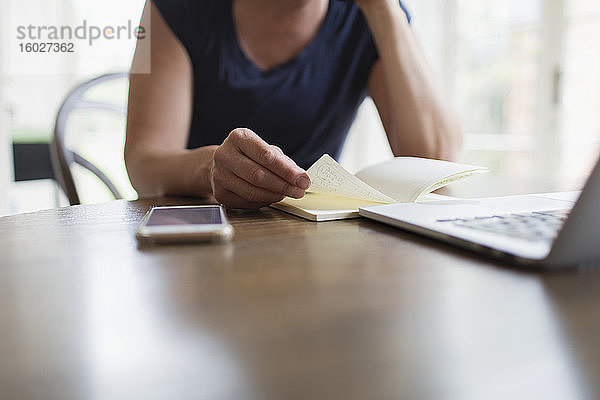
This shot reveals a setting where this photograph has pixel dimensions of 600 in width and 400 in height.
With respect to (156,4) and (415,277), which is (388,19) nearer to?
(156,4)

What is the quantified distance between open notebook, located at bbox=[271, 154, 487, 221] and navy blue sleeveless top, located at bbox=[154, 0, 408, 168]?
0.54m

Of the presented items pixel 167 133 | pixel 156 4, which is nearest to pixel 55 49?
pixel 156 4

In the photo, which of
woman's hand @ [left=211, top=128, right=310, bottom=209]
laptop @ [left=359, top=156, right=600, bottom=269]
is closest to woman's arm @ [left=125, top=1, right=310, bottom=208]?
woman's hand @ [left=211, top=128, right=310, bottom=209]

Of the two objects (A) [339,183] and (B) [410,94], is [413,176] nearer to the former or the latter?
(A) [339,183]

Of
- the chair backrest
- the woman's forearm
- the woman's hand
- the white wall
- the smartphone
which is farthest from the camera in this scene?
the white wall

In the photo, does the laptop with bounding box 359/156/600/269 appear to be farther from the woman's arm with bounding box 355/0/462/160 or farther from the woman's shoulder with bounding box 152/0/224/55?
the woman's shoulder with bounding box 152/0/224/55

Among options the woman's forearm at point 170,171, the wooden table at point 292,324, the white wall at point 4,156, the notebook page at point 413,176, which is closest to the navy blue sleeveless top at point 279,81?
the woman's forearm at point 170,171

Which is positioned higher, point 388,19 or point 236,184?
point 388,19

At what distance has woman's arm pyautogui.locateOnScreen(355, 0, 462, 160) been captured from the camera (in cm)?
105

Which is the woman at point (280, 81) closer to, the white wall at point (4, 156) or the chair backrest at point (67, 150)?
the chair backrest at point (67, 150)

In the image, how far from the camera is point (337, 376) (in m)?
0.21

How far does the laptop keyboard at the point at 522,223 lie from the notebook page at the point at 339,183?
135mm

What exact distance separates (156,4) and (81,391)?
1.09 meters

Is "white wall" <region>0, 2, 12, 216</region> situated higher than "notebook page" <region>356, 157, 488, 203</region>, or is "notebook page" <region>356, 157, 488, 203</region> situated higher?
"notebook page" <region>356, 157, 488, 203</region>
